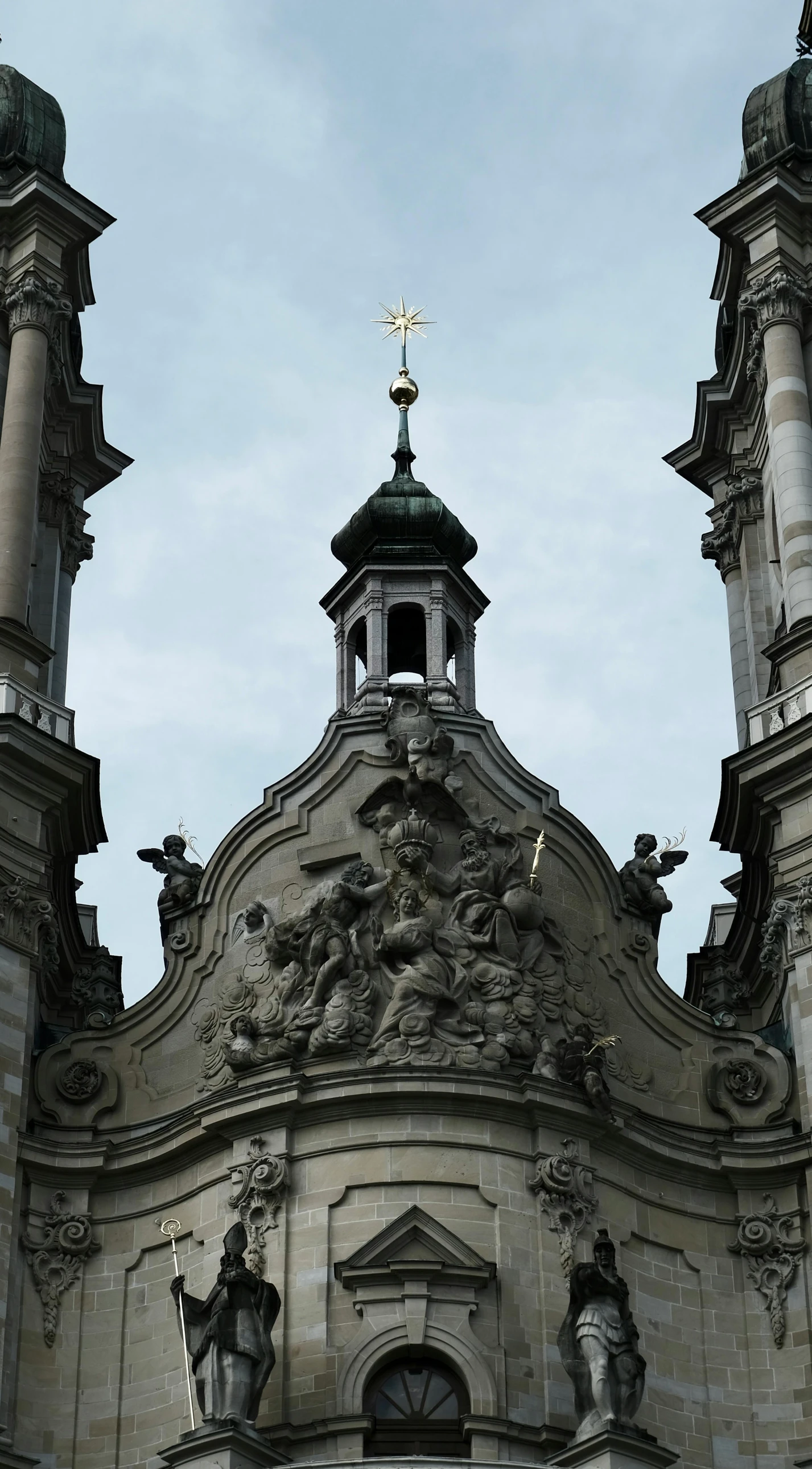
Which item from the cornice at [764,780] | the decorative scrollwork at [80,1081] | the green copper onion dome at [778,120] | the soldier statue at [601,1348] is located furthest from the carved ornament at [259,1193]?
the green copper onion dome at [778,120]

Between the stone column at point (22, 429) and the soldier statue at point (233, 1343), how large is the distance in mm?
7330

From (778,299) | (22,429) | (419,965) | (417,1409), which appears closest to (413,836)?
(419,965)

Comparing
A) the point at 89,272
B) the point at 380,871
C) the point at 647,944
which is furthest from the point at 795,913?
the point at 89,272

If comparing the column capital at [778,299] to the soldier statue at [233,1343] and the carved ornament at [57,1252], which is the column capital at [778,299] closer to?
the carved ornament at [57,1252]

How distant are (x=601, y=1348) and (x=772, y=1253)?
2.98 meters

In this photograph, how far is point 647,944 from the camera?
2789 centimetres

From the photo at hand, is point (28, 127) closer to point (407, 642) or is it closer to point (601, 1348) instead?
point (407, 642)

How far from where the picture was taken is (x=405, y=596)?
3078cm

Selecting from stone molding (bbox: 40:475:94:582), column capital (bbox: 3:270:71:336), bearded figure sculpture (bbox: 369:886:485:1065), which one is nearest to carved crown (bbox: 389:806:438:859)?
bearded figure sculpture (bbox: 369:886:485:1065)

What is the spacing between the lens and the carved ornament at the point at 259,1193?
81.3 ft

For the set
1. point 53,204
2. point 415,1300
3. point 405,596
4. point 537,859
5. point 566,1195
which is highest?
point 53,204

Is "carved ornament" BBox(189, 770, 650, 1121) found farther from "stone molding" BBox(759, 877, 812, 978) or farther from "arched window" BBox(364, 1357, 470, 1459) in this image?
"arched window" BBox(364, 1357, 470, 1459)

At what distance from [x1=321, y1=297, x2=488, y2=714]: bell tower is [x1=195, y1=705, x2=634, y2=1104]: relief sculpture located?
2853 mm

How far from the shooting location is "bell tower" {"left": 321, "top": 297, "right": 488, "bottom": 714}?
99.5 ft
